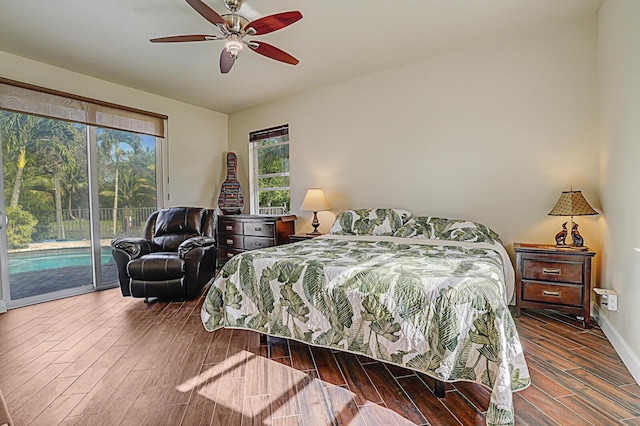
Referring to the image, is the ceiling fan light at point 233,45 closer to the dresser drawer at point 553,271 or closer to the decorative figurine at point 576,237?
the dresser drawer at point 553,271

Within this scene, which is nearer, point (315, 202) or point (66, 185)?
point (66, 185)

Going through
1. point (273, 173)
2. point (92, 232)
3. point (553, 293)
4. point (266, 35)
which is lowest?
point (553, 293)

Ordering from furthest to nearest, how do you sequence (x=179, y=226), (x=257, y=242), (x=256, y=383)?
(x=257, y=242) → (x=179, y=226) → (x=256, y=383)

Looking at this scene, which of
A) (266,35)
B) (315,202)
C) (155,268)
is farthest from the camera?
(315,202)

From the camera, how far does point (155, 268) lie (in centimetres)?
329

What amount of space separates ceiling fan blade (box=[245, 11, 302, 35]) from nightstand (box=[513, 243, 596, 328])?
256cm

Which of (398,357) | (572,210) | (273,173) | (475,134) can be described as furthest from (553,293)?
(273,173)

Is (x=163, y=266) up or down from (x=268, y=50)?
down

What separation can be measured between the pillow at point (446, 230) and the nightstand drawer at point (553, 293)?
49cm

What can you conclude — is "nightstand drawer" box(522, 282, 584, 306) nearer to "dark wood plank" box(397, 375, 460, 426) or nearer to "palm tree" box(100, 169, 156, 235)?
"dark wood plank" box(397, 375, 460, 426)

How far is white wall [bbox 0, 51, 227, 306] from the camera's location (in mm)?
3469

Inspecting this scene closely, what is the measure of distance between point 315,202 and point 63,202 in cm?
296

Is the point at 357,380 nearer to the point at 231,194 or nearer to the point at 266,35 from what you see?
the point at 266,35

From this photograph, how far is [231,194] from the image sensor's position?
5043mm
